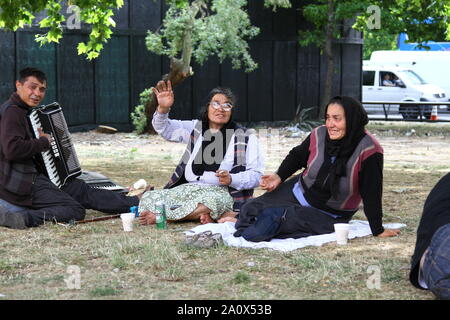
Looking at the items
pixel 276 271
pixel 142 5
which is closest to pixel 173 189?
pixel 276 271

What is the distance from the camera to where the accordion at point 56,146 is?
8727 mm

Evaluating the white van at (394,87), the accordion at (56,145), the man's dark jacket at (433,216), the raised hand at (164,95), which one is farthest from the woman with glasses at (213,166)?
the white van at (394,87)

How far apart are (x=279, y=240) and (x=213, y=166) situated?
1474 mm

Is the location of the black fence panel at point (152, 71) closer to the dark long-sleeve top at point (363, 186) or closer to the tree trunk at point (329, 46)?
the tree trunk at point (329, 46)

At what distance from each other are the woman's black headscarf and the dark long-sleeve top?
0.32 feet

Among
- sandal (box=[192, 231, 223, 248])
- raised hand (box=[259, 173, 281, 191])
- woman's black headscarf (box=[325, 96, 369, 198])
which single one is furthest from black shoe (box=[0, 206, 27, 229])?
woman's black headscarf (box=[325, 96, 369, 198])

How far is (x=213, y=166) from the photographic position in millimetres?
8750

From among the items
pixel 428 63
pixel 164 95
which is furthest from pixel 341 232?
pixel 428 63

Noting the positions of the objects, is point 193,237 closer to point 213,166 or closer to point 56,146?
point 213,166

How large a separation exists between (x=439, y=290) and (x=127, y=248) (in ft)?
8.83

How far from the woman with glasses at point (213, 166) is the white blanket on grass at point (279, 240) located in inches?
17.6

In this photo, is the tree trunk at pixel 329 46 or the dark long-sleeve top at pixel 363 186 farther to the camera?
the tree trunk at pixel 329 46

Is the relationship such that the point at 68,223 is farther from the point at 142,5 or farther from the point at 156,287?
the point at 142,5

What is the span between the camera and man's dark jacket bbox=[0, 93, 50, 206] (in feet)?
27.4
